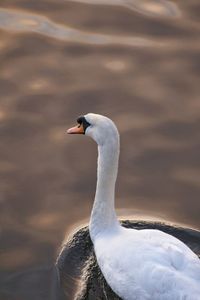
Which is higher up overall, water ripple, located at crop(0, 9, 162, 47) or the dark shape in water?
water ripple, located at crop(0, 9, 162, 47)

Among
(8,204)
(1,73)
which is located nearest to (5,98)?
(1,73)

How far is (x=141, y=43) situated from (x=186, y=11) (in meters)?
0.95

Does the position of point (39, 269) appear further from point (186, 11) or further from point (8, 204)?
point (186, 11)

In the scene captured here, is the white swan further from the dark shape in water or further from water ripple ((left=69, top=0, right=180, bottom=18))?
water ripple ((left=69, top=0, right=180, bottom=18))

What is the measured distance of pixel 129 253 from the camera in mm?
7066

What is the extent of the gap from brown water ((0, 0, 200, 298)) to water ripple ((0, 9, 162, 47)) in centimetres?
1

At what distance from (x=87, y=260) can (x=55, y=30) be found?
4328mm

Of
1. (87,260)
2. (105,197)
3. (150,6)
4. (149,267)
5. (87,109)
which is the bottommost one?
(149,267)

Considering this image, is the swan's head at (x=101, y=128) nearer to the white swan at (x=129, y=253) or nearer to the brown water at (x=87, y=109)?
the white swan at (x=129, y=253)

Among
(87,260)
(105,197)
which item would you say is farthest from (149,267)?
(87,260)

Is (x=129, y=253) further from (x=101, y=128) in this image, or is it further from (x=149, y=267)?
(x=101, y=128)

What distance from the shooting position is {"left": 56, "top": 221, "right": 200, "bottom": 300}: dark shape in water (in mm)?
7555

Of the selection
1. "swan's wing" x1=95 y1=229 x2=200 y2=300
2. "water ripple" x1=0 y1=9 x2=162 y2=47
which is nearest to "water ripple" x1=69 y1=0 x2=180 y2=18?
"water ripple" x1=0 y1=9 x2=162 y2=47

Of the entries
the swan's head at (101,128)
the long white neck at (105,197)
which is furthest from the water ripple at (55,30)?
the swan's head at (101,128)
